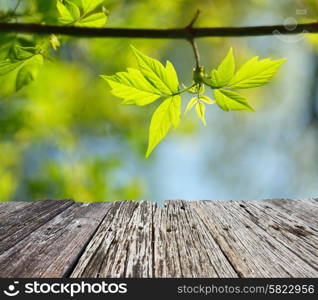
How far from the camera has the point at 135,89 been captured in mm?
336

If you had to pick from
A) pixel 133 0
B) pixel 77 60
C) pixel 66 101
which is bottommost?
pixel 66 101

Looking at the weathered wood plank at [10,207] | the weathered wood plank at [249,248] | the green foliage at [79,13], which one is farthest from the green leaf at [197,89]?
the weathered wood plank at [10,207]

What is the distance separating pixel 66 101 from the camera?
1.39 m

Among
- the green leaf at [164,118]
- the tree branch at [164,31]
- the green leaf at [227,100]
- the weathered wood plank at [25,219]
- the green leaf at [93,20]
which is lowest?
the weathered wood plank at [25,219]

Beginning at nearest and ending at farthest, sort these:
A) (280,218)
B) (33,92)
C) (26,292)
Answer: (26,292)
(280,218)
(33,92)

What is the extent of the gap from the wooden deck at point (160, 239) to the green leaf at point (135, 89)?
0.21 meters

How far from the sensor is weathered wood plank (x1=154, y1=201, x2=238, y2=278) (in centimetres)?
43

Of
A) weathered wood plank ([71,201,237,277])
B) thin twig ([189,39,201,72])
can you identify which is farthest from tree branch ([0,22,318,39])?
weathered wood plank ([71,201,237,277])

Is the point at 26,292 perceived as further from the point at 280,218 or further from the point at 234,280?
the point at 280,218

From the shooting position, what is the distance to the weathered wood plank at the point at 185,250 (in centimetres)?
43

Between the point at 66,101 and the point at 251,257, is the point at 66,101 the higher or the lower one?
the higher one

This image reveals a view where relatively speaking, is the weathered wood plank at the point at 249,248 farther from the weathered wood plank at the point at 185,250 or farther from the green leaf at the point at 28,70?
the green leaf at the point at 28,70

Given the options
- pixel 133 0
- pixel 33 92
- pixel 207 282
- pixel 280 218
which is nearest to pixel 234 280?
pixel 207 282

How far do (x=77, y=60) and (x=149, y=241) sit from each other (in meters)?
1.12
